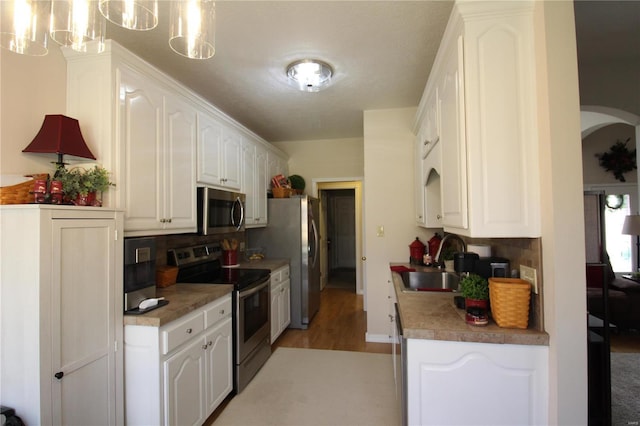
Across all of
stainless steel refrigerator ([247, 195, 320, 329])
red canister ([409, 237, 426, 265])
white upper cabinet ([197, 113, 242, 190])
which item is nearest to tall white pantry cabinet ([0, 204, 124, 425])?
white upper cabinet ([197, 113, 242, 190])

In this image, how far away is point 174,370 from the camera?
66.3 inches

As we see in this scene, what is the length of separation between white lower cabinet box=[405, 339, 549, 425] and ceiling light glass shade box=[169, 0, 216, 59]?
156 cm

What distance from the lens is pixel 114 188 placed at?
66.9 inches

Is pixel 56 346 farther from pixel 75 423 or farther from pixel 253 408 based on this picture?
pixel 253 408

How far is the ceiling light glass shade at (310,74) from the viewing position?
231 cm

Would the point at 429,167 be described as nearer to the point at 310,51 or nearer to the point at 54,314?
the point at 310,51

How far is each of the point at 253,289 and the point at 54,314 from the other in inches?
55.3

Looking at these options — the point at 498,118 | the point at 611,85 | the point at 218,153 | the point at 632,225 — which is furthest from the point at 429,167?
the point at 632,225

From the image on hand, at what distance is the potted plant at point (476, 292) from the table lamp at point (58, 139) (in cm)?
213

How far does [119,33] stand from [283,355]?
2964 millimetres

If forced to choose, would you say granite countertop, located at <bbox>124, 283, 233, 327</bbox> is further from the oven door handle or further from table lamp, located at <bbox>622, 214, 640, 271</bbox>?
table lamp, located at <bbox>622, 214, 640, 271</bbox>

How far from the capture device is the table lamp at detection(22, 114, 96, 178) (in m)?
1.54

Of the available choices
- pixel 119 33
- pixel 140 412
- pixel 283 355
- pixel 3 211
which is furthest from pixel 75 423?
pixel 119 33

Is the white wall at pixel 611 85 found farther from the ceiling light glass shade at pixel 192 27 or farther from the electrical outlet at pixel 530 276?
the ceiling light glass shade at pixel 192 27
